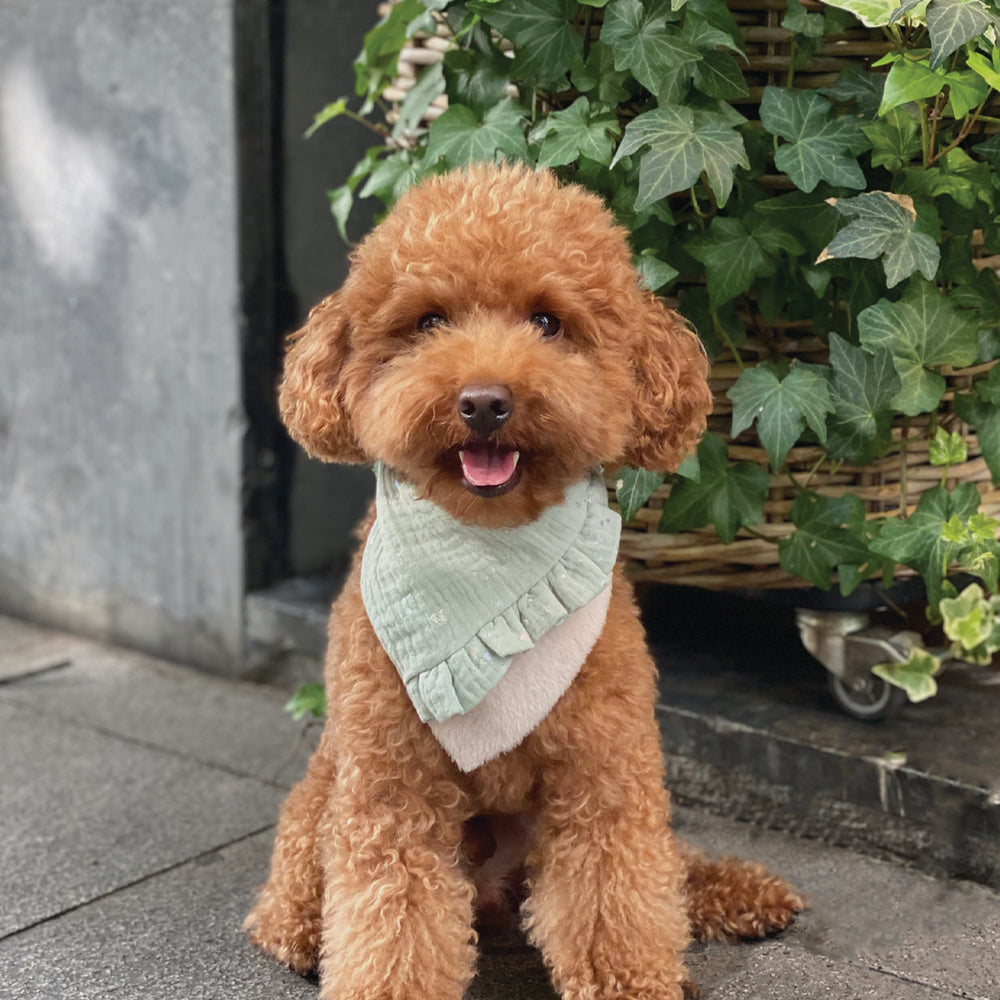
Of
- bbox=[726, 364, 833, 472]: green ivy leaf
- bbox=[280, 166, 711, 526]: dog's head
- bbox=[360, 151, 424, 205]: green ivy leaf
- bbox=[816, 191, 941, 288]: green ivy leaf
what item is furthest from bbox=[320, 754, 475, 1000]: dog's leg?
bbox=[360, 151, 424, 205]: green ivy leaf

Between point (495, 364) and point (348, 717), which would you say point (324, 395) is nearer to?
point (495, 364)

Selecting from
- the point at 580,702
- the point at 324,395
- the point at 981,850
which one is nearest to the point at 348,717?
the point at 580,702

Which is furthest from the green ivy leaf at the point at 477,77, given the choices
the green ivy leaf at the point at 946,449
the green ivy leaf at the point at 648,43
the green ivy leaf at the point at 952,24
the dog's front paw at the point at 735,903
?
the dog's front paw at the point at 735,903

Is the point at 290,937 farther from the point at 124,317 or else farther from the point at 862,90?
the point at 124,317

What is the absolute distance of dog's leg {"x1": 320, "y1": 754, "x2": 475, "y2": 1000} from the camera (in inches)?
76.5

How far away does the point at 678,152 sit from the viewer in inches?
87.0

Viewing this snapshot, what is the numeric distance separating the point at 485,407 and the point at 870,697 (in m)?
1.33

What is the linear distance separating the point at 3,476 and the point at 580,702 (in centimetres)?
279

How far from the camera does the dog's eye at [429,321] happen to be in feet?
6.09

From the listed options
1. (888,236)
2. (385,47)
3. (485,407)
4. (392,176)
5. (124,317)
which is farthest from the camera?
(124,317)

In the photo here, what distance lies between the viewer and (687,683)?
9.64 ft

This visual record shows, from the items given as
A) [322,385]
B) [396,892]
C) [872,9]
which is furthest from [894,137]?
[396,892]

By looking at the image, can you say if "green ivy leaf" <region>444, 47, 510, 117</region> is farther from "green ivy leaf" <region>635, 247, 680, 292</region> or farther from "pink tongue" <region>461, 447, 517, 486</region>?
"pink tongue" <region>461, 447, 517, 486</region>

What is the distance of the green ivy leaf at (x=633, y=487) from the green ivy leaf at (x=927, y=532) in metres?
0.43
